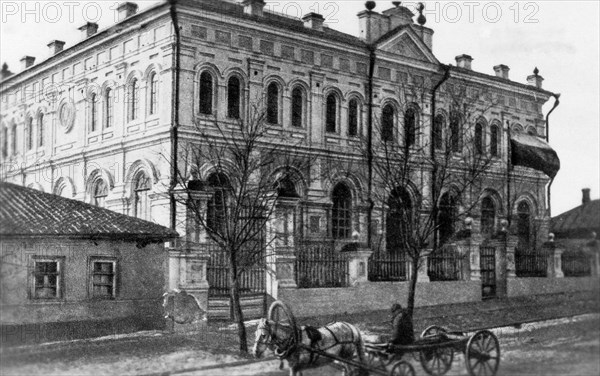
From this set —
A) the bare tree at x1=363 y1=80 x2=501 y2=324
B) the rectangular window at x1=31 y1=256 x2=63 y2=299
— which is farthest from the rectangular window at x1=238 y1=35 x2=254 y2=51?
the rectangular window at x1=31 y1=256 x2=63 y2=299

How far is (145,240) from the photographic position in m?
17.8

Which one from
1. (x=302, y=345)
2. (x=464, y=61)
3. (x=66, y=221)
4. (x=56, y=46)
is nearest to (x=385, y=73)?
(x=464, y=61)

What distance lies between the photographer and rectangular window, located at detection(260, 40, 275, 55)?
2433cm

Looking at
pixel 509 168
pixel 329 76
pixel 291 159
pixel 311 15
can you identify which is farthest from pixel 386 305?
→ pixel 509 168

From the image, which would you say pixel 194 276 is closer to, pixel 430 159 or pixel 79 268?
pixel 79 268

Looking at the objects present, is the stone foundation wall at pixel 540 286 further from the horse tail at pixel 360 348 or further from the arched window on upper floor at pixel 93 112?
the arched window on upper floor at pixel 93 112

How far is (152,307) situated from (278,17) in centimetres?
1262

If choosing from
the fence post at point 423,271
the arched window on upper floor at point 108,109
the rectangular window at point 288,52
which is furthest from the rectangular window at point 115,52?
the fence post at point 423,271

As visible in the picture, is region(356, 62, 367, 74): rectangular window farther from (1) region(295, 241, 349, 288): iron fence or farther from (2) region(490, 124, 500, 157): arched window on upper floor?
(1) region(295, 241, 349, 288): iron fence

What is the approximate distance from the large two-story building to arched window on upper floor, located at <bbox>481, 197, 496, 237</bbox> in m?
0.06

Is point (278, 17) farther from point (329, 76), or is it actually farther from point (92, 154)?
point (92, 154)

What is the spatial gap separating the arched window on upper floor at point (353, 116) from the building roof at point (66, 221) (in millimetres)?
10992

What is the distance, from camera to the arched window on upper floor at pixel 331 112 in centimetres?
2648

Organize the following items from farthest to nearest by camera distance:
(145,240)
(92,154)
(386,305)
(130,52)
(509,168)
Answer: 1. (509,168)
2. (92,154)
3. (130,52)
4. (386,305)
5. (145,240)
